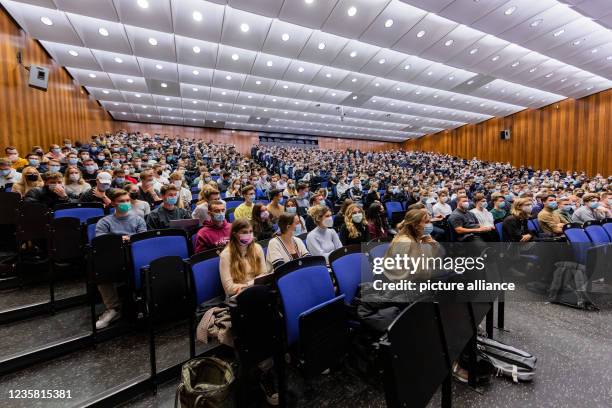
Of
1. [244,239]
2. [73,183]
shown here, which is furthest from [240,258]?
[73,183]

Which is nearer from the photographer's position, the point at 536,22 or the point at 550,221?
the point at 550,221

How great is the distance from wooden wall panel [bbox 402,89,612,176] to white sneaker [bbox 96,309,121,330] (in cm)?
1977

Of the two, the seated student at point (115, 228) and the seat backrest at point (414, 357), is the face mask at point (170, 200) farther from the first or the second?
the seat backrest at point (414, 357)

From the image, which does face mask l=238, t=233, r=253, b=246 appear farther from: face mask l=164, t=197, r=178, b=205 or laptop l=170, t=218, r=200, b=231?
face mask l=164, t=197, r=178, b=205

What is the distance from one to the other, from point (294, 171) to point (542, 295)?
27.6ft

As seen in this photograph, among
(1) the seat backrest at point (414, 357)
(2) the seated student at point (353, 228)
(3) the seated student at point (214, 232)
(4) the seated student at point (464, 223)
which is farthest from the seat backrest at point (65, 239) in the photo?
(4) the seated student at point (464, 223)

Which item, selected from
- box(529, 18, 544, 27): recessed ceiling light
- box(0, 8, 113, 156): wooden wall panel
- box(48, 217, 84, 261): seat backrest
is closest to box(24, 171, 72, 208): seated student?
box(48, 217, 84, 261): seat backrest

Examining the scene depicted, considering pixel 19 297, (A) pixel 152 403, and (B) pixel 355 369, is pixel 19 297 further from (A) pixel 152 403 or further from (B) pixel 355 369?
(B) pixel 355 369

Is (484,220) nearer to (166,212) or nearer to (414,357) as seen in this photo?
(414,357)

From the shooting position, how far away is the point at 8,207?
3.09 meters

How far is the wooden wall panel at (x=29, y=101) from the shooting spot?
6.44 m

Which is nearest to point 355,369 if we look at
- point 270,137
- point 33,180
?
point 33,180

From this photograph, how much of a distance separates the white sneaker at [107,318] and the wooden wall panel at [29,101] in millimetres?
6005

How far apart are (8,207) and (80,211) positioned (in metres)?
0.73
